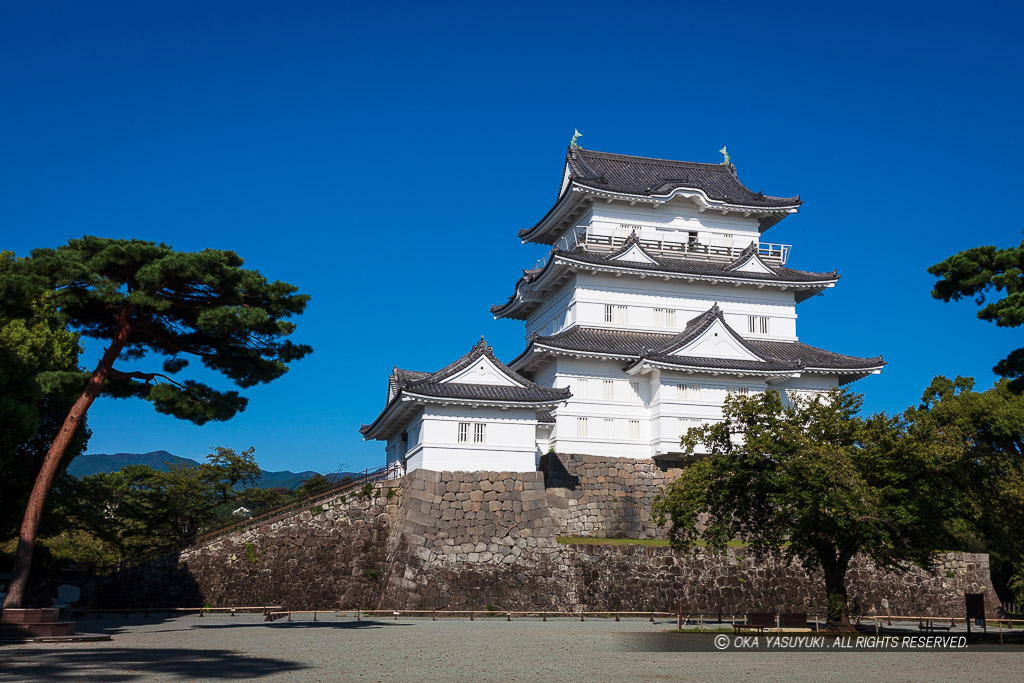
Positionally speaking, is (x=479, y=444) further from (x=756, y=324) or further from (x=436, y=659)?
(x=436, y=659)

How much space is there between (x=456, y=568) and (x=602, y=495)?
274 inches

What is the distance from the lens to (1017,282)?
19938 mm

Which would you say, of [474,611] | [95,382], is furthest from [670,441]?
[95,382]

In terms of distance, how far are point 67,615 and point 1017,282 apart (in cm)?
2536

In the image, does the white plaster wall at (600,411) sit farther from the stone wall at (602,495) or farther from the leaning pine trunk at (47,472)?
the leaning pine trunk at (47,472)

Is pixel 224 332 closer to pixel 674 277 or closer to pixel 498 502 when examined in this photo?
pixel 498 502

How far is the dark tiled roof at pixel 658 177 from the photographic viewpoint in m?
39.5

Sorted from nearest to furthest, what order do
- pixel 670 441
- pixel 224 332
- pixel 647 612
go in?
pixel 224 332, pixel 647 612, pixel 670 441

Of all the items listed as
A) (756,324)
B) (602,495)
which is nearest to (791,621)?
(602,495)

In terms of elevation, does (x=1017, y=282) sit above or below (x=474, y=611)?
above

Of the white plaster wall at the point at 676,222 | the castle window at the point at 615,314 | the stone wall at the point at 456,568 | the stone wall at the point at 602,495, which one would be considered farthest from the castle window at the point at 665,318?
the stone wall at the point at 456,568

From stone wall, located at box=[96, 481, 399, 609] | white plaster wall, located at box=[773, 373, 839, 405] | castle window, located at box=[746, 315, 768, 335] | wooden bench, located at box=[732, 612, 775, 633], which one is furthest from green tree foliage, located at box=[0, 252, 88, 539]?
castle window, located at box=[746, 315, 768, 335]

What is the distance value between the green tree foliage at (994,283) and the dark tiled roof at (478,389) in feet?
43.9

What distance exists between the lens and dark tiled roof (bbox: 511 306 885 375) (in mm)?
33656
